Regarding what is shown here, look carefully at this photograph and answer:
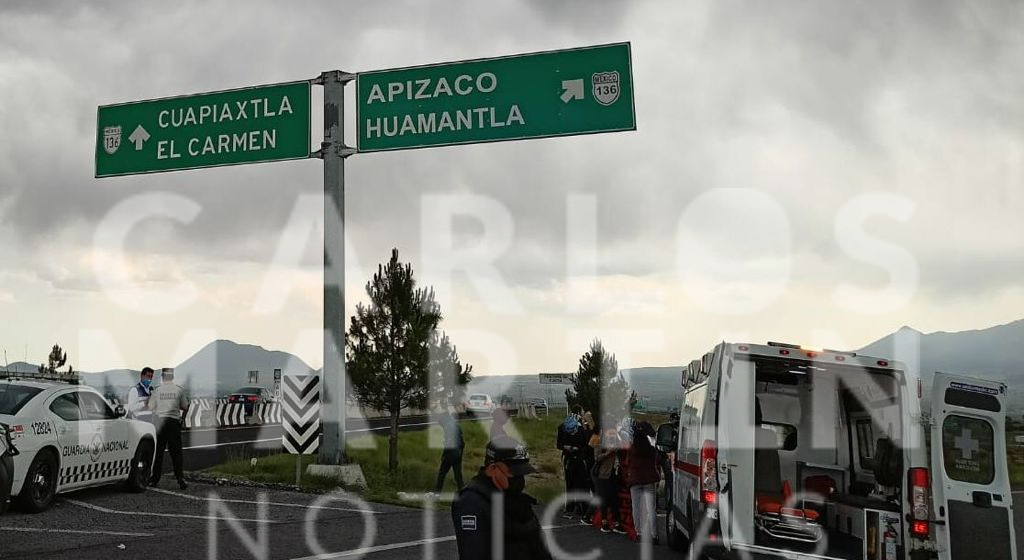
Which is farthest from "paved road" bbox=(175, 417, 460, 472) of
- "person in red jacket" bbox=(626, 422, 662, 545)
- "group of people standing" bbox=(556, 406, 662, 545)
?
"person in red jacket" bbox=(626, 422, 662, 545)

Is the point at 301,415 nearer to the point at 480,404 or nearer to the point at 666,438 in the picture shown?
the point at 666,438

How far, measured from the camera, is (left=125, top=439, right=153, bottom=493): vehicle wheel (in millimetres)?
14016

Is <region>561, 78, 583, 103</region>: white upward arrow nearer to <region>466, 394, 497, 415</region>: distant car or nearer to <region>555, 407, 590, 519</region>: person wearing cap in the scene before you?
<region>555, 407, 590, 519</region>: person wearing cap

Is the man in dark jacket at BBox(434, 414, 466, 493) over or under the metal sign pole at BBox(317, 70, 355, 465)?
under

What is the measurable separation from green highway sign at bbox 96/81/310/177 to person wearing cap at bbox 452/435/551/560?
40.6ft

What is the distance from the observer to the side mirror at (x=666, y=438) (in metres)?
10.8

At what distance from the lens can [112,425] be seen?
1336cm

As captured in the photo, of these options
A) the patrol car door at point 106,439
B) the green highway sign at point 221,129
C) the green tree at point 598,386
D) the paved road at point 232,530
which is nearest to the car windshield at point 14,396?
the patrol car door at point 106,439

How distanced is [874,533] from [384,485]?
499 inches

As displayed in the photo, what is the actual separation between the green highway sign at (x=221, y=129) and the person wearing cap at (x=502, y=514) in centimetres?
1237

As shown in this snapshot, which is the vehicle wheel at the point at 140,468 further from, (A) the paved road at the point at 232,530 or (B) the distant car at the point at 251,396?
(B) the distant car at the point at 251,396

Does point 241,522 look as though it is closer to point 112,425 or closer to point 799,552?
point 112,425

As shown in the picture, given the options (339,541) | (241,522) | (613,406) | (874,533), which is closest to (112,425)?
(241,522)

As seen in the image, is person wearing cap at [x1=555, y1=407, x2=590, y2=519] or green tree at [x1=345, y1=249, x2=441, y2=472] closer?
person wearing cap at [x1=555, y1=407, x2=590, y2=519]
